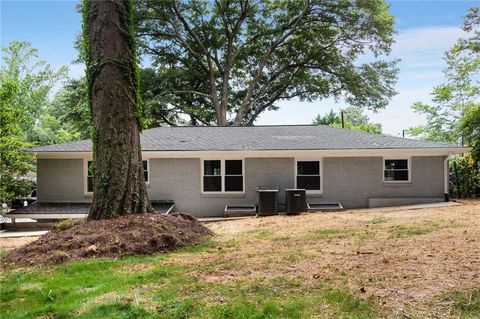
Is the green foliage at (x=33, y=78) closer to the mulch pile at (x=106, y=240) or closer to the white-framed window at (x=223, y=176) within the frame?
the white-framed window at (x=223, y=176)

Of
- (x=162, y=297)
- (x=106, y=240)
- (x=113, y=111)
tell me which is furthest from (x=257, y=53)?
(x=162, y=297)

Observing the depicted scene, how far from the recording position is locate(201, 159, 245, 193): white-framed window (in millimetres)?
15234

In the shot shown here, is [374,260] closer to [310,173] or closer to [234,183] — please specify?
[310,173]

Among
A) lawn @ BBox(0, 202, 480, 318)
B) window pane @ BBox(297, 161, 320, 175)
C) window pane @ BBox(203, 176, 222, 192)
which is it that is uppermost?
window pane @ BBox(297, 161, 320, 175)

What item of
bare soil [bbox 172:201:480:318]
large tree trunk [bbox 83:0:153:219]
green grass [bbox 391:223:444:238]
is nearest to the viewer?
bare soil [bbox 172:201:480:318]

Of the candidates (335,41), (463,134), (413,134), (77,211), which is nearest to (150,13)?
(335,41)

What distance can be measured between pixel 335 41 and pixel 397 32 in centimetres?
459

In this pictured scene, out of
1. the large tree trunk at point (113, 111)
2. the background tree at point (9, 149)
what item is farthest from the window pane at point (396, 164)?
the background tree at point (9, 149)

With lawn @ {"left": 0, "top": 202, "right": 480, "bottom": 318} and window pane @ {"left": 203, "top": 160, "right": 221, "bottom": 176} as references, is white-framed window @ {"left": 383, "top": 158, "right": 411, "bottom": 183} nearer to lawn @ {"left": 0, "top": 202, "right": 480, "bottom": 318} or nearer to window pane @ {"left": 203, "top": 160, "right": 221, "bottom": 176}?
Result: window pane @ {"left": 203, "top": 160, "right": 221, "bottom": 176}

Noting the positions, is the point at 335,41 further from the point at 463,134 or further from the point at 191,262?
the point at 191,262

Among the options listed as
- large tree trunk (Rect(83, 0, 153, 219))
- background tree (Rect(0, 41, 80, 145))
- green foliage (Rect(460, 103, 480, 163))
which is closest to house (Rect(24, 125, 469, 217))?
green foliage (Rect(460, 103, 480, 163))

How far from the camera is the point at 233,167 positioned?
15.3 meters

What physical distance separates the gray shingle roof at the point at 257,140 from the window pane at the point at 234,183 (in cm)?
118

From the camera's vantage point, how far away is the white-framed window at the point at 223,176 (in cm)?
1523
